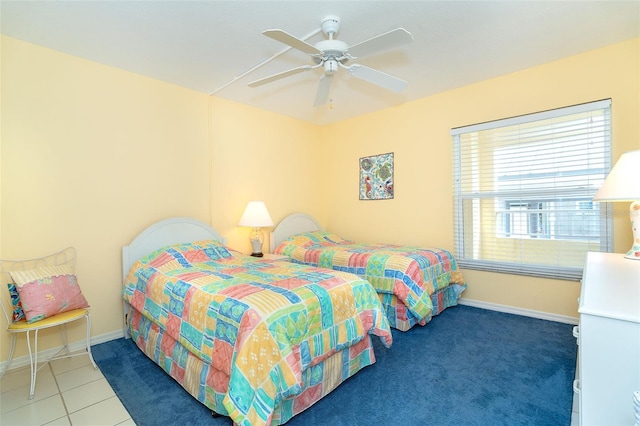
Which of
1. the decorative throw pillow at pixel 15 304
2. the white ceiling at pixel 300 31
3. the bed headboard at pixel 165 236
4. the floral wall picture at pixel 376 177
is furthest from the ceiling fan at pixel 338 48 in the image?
the decorative throw pillow at pixel 15 304

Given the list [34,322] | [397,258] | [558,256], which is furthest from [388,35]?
[34,322]

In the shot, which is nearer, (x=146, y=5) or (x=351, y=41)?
(x=146, y=5)

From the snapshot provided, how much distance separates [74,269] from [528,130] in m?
4.51

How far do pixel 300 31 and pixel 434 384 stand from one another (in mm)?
2707

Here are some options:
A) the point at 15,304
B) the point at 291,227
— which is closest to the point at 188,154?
the point at 291,227

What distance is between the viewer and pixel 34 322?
2.05 m

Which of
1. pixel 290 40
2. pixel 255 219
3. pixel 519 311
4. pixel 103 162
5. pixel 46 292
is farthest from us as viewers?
pixel 255 219

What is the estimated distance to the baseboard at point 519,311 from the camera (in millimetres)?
2979

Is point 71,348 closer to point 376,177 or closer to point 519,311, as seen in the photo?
point 376,177

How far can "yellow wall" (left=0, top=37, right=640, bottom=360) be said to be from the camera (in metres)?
2.47

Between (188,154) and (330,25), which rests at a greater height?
(330,25)

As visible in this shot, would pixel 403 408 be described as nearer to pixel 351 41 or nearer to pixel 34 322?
pixel 34 322

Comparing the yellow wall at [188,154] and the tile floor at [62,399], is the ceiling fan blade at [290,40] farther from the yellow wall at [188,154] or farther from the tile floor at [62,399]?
the tile floor at [62,399]

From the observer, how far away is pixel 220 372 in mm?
1708
